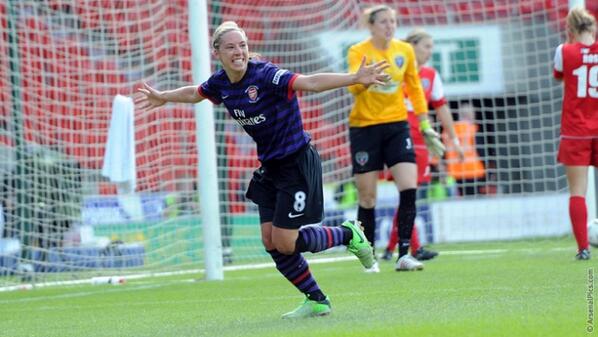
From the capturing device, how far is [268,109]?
6.46 m

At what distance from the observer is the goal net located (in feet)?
37.3

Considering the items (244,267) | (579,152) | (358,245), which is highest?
(579,152)

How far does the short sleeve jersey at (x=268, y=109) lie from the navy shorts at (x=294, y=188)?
64mm

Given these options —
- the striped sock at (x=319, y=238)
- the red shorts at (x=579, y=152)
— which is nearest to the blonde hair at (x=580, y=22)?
the red shorts at (x=579, y=152)

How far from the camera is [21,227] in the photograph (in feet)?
37.5

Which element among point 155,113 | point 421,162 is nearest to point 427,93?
point 421,162

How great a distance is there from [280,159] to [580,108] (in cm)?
382

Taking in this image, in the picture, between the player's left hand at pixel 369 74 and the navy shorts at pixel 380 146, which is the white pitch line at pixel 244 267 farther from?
the player's left hand at pixel 369 74

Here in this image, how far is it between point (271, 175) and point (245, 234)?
6.75 m

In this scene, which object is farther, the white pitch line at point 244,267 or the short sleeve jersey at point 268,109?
the white pitch line at point 244,267

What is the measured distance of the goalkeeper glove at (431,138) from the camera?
10539mm

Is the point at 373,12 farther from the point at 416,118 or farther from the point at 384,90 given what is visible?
the point at 416,118

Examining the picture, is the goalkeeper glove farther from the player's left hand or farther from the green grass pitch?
the player's left hand

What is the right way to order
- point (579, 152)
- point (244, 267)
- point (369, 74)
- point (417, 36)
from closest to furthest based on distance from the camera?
point (369, 74) → point (579, 152) → point (417, 36) → point (244, 267)
